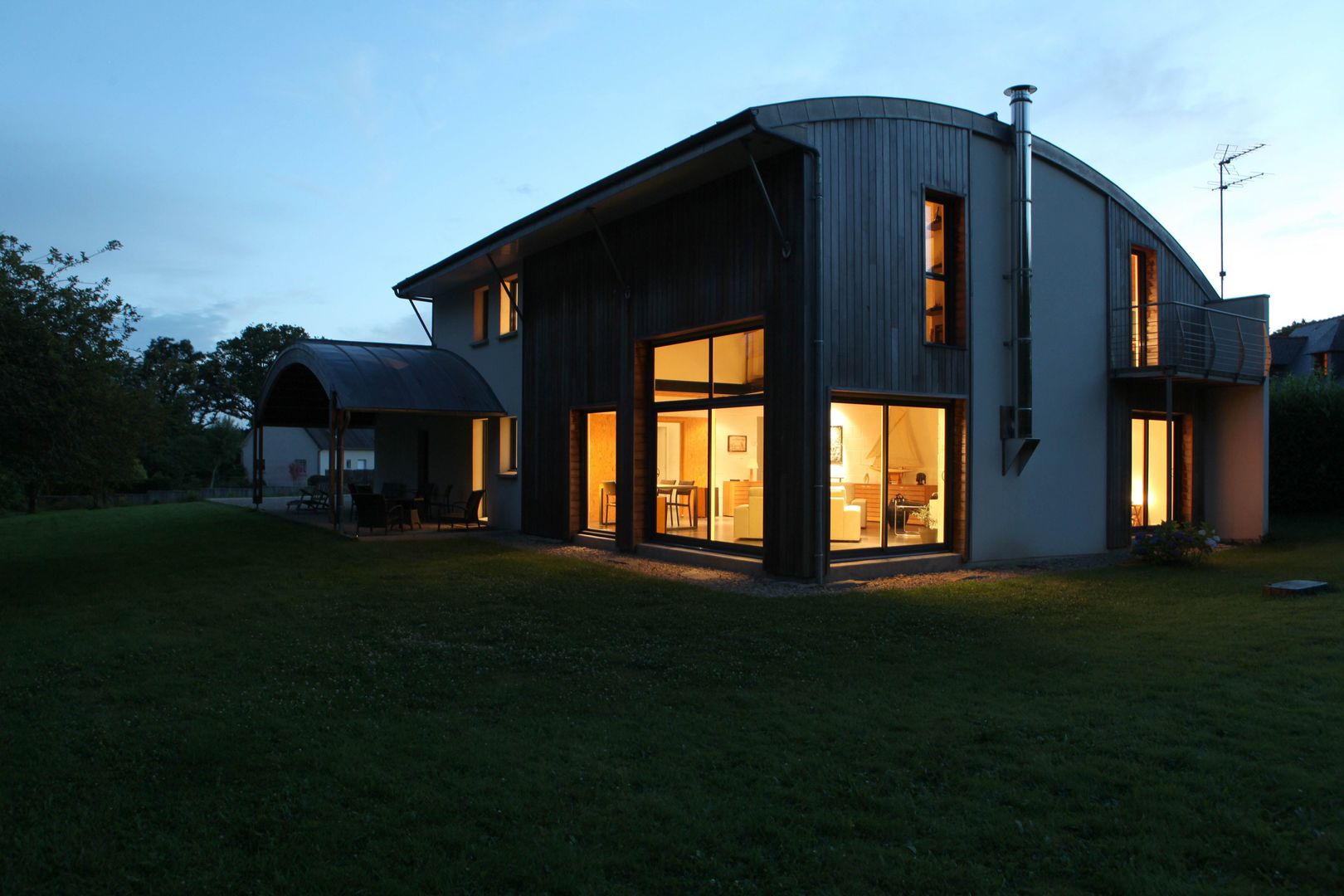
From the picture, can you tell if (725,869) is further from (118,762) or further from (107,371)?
(107,371)

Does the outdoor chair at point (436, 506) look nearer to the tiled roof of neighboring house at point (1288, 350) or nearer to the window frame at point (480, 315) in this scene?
the window frame at point (480, 315)

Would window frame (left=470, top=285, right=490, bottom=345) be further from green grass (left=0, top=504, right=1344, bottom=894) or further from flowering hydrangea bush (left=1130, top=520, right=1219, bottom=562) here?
flowering hydrangea bush (left=1130, top=520, right=1219, bottom=562)

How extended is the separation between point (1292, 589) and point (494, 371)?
14.0 meters

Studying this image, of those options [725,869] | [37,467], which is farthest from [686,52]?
[725,869]

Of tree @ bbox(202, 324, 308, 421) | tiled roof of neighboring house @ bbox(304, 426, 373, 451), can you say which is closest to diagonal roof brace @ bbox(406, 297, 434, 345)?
tiled roof of neighboring house @ bbox(304, 426, 373, 451)

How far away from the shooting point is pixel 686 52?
42.1ft

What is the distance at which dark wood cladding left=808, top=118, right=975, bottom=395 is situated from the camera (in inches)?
411

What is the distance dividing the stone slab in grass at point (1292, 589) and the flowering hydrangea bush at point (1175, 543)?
264cm

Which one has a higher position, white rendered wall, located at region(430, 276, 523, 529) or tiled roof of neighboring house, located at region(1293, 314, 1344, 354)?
tiled roof of neighboring house, located at region(1293, 314, 1344, 354)

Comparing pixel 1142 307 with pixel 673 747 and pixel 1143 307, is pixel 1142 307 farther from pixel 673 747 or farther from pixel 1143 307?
pixel 673 747

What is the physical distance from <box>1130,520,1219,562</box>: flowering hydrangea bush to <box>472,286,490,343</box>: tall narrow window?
13061 millimetres

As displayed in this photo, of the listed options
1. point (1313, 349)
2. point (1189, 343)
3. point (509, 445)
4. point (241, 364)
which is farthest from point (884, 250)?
point (241, 364)

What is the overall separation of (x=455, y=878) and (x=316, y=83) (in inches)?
470

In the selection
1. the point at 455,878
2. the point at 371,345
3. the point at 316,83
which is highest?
the point at 316,83
